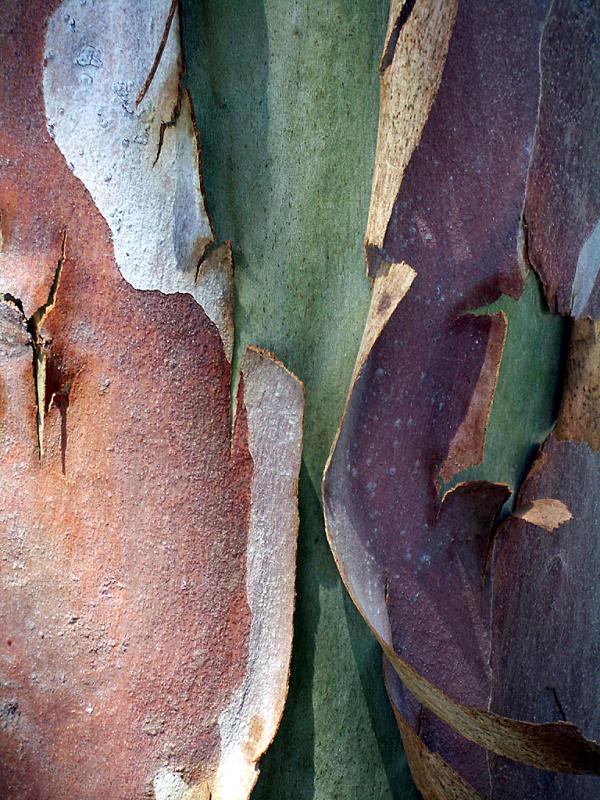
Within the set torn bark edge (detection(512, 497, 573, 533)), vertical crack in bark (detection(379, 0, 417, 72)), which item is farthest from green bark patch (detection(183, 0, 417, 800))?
torn bark edge (detection(512, 497, 573, 533))

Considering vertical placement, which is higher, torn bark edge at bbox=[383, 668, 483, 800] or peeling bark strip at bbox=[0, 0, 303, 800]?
peeling bark strip at bbox=[0, 0, 303, 800]

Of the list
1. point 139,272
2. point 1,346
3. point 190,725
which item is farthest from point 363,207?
point 190,725

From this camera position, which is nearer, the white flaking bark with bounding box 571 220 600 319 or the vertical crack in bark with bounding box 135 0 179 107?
the vertical crack in bark with bounding box 135 0 179 107

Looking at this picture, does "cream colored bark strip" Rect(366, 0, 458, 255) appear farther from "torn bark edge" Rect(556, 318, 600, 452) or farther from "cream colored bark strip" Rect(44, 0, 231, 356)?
"torn bark edge" Rect(556, 318, 600, 452)

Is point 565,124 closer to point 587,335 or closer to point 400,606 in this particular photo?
point 587,335

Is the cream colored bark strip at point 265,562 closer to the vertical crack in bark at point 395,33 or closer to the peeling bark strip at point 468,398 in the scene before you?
the peeling bark strip at point 468,398

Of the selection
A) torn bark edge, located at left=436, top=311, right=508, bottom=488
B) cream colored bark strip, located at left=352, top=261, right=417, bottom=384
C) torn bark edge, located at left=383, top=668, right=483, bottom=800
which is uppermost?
cream colored bark strip, located at left=352, top=261, right=417, bottom=384

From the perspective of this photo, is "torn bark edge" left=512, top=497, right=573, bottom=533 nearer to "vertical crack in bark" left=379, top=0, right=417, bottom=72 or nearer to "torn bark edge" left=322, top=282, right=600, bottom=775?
"torn bark edge" left=322, top=282, right=600, bottom=775
